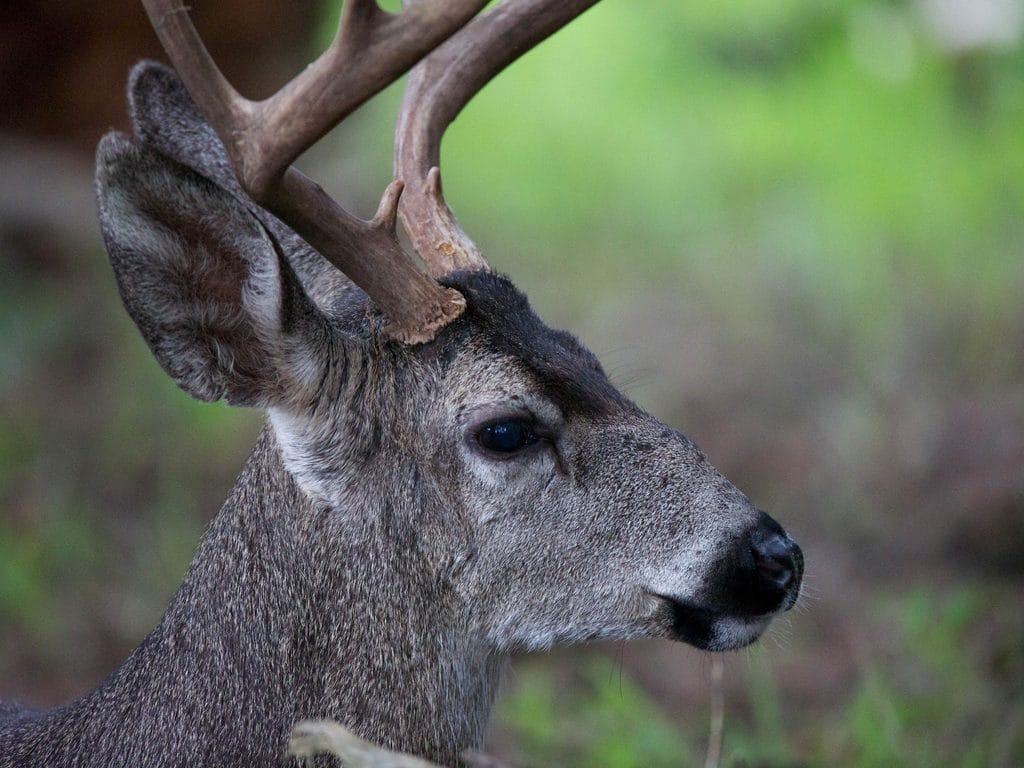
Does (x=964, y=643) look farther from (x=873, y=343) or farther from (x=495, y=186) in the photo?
(x=495, y=186)

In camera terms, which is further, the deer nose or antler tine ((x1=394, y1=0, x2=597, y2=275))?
antler tine ((x1=394, y1=0, x2=597, y2=275))

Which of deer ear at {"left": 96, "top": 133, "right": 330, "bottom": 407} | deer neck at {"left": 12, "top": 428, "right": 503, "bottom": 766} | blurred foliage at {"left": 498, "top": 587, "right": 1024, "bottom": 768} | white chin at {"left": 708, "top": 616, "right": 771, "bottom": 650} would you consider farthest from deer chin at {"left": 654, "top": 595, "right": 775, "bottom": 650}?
blurred foliage at {"left": 498, "top": 587, "right": 1024, "bottom": 768}

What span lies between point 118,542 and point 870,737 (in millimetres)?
3322

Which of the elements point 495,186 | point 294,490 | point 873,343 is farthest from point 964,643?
point 495,186

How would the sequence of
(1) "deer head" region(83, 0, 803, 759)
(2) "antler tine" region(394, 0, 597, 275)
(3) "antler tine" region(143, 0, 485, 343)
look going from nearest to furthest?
(3) "antler tine" region(143, 0, 485, 343) → (1) "deer head" region(83, 0, 803, 759) → (2) "antler tine" region(394, 0, 597, 275)

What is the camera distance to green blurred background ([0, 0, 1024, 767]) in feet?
16.8

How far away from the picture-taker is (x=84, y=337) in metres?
7.70

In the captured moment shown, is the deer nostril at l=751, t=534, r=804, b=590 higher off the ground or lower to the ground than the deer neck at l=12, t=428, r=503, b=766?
higher

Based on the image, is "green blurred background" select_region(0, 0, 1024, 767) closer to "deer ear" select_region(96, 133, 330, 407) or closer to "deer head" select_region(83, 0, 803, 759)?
"deer head" select_region(83, 0, 803, 759)

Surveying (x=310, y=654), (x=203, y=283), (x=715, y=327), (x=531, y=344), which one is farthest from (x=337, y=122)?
(x=715, y=327)

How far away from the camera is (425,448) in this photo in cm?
335

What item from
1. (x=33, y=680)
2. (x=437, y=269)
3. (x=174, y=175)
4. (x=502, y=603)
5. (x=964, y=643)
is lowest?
(x=33, y=680)

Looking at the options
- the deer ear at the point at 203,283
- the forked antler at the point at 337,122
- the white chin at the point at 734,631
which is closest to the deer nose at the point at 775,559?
the white chin at the point at 734,631

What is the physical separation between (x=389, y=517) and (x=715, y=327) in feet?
14.9
